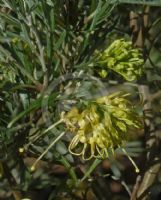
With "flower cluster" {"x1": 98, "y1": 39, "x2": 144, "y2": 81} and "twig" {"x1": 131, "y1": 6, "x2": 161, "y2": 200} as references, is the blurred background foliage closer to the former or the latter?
"flower cluster" {"x1": 98, "y1": 39, "x2": 144, "y2": 81}

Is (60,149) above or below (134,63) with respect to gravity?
below

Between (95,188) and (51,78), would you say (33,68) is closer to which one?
(51,78)

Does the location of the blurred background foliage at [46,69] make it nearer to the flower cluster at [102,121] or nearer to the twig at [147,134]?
the flower cluster at [102,121]

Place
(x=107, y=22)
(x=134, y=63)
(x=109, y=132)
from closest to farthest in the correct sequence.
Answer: (x=109, y=132), (x=134, y=63), (x=107, y=22)

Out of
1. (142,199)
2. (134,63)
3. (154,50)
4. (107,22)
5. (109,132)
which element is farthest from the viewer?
(154,50)

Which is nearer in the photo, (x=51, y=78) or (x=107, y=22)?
(x=51, y=78)

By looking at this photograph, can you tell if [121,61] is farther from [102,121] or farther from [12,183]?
[12,183]

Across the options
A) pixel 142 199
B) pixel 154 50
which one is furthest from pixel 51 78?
pixel 154 50
